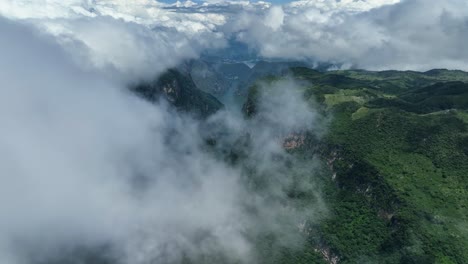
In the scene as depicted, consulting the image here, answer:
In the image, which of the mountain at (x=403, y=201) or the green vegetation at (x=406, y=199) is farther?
the mountain at (x=403, y=201)

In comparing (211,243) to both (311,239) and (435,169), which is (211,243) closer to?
(311,239)

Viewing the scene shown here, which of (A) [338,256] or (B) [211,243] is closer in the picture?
(A) [338,256]

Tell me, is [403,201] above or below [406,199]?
below

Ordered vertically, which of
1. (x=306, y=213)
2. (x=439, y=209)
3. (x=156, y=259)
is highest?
(x=439, y=209)

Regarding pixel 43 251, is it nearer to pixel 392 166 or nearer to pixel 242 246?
pixel 242 246

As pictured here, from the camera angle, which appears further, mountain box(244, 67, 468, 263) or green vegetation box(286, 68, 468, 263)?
mountain box(244, 67, 468, 263)

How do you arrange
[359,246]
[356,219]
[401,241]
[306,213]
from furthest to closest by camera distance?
[306,213] < [356,219] < [359,246] < [401,241]

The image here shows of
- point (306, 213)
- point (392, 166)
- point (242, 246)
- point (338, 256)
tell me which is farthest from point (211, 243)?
point (392, 166)

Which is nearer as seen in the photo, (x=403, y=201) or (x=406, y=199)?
(x=403, y=201)

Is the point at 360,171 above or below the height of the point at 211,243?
above

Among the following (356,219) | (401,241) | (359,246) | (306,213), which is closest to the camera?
(401,241)
